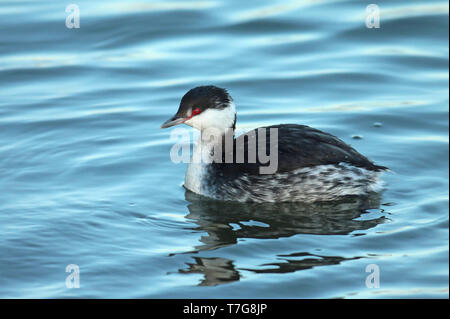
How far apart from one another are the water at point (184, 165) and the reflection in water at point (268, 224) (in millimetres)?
25

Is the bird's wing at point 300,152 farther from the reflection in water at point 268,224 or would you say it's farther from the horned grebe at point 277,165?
the reflection in water at point 268,224

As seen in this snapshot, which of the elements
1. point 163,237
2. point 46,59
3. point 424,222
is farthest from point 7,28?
point 424,222

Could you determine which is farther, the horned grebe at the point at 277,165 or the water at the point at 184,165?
the horned grebe at the point at 277,165

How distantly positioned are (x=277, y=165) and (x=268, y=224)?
0.64 metres

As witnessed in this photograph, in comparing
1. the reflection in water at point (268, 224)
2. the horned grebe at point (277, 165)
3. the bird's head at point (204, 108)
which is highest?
the bird's head at point (204, 108)

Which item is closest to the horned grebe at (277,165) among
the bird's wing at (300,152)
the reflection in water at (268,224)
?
the bird's wing at (300,152)

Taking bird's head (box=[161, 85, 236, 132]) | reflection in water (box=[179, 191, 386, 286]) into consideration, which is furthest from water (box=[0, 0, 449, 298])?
bird's head (box=[161, 85, 236, 132])

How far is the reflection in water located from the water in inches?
1.0

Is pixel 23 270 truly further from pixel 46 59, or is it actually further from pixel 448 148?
pixel 46 59

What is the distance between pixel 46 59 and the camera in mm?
12984

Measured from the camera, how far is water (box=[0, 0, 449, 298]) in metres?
6.81

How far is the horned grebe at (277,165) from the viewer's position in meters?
8.18

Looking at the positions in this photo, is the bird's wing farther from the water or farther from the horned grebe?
the water

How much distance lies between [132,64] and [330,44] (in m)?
3.21
